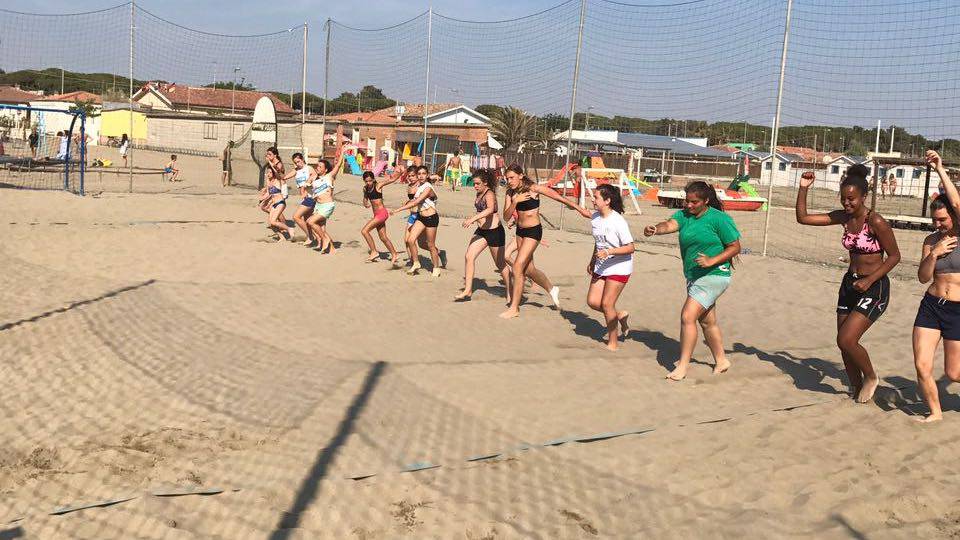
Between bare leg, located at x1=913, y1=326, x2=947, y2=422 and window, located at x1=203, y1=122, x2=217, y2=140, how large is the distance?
44607 mm

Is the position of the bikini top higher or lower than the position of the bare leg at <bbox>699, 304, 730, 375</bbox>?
higher

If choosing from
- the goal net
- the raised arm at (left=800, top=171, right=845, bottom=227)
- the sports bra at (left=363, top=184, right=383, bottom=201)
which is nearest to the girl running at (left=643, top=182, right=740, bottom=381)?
the raised arm at (left=800, top=171, right=845, bottom=227)

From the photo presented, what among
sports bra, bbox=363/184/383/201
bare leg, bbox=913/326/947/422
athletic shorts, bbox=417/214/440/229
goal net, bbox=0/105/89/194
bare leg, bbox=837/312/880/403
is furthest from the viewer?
goal net, bbox=0/105/89/194

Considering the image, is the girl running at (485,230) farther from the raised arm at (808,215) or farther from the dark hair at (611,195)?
the raised arm at (808,215)

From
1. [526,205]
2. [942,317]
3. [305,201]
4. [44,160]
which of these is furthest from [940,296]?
[44,160]

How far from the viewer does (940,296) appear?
5500 millimetres

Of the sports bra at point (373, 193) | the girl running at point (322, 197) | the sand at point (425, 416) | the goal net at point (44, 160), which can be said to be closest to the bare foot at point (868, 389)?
the sand at point (425, 416)

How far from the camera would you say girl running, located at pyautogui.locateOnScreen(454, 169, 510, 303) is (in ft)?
30.5

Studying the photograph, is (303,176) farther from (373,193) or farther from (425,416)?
(425,416)

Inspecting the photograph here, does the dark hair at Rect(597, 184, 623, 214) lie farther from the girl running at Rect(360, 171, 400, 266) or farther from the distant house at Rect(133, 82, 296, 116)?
the distant house at Rect(133, 82, 296, 116)

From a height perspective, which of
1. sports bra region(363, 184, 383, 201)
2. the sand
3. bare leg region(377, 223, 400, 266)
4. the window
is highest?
the window

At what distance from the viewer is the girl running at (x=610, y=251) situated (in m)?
7.44

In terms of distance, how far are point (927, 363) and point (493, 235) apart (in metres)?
4.92

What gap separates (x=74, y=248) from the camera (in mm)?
11445
